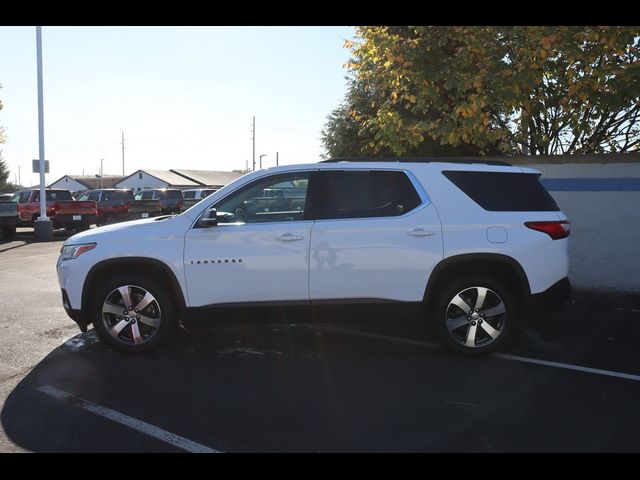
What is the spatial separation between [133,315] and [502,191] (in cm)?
369

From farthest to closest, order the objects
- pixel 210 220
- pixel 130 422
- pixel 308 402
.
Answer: pixel 210 220, pixel 308 402, pixel 130 422

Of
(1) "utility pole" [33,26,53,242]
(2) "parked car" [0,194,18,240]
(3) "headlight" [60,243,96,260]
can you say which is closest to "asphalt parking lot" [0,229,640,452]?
(3) "headlight" [60,243,96,260]

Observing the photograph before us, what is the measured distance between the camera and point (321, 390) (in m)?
4.39

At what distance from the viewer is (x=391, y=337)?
5914 mm

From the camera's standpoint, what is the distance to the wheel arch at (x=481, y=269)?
198 inches

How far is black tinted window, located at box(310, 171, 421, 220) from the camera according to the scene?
5.09m

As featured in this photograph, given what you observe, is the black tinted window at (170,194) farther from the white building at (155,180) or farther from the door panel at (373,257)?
the white building at (155,180)

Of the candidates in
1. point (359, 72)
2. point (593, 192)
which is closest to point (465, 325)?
point (593, 192)

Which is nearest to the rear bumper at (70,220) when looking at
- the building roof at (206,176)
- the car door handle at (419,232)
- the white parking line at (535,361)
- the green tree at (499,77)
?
the green tree at (499,77)

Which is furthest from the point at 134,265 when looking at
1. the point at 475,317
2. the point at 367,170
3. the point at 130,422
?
the point at 475,317

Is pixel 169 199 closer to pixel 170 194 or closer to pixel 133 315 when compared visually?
pixel 170 194

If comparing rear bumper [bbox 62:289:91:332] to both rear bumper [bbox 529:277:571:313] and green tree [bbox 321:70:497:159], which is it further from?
Result: green tree [bbox 321:70:497:159]

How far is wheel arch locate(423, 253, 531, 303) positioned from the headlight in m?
3.15
